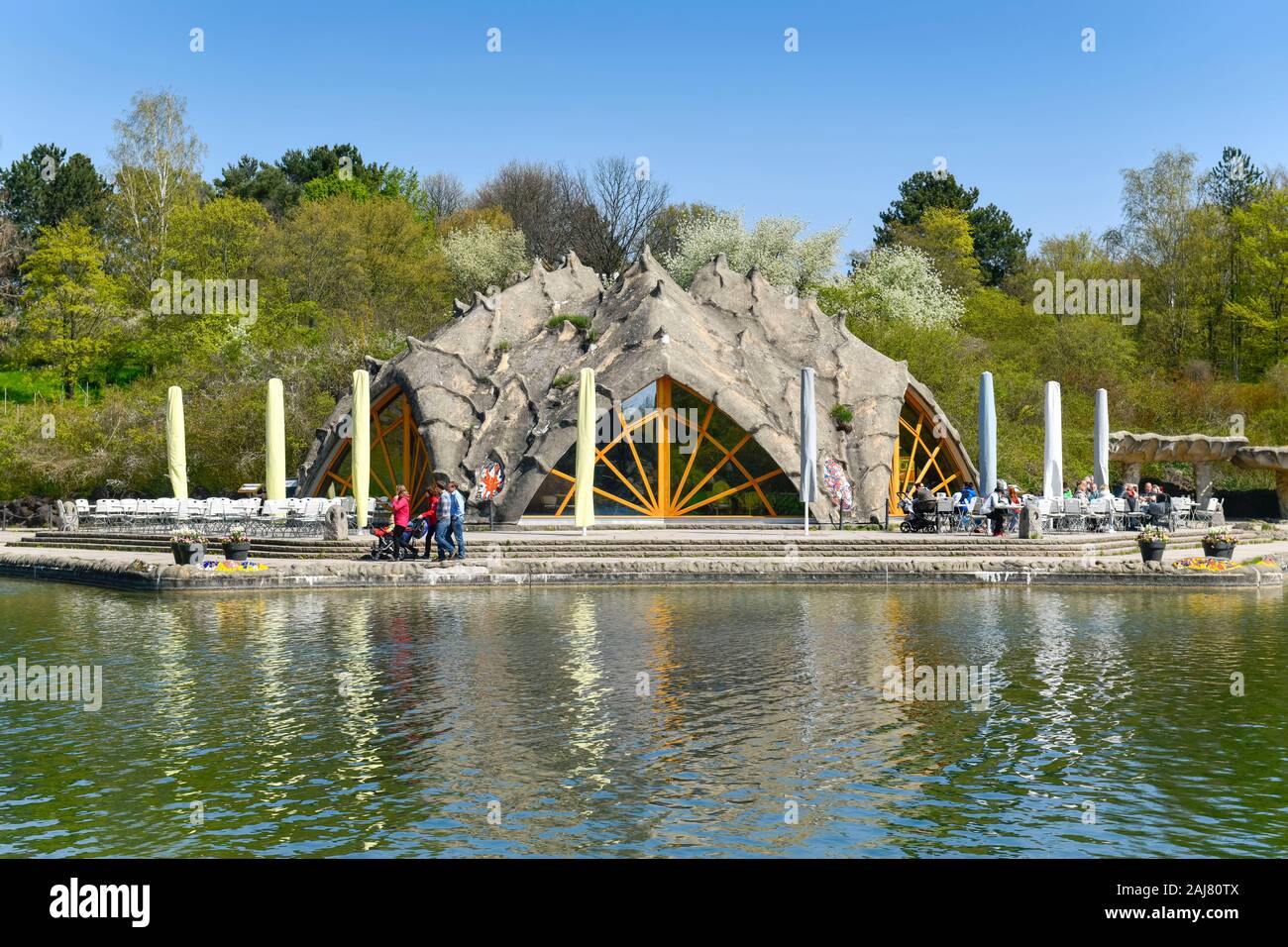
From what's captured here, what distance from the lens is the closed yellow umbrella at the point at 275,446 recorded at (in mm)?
25797

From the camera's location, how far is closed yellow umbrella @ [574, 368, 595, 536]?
24.1m

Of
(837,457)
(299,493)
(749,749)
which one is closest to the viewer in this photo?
(749,749)

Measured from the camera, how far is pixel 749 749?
31.6 feet

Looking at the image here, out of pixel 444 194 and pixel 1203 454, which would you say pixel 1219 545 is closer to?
pixel 1203 454

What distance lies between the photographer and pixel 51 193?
63031 millimetres

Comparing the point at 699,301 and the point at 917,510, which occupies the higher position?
the point at 699,301

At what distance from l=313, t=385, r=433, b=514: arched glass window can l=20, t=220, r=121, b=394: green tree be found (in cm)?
2232

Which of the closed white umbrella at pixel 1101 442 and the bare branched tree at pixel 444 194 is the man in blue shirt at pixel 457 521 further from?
the bare branched tree at pixel 444 194

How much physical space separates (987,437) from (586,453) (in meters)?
8.45

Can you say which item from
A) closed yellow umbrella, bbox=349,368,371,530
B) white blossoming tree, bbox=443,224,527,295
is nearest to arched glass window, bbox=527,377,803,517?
closed yellow umbrella, bbox=349,368,371,530
